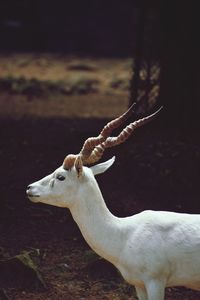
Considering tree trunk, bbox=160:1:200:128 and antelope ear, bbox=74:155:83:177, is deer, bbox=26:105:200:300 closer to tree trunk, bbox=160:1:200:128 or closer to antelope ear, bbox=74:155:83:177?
antelope ear, bbox=74:155:83:177

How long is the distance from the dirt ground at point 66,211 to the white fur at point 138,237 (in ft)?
3.66

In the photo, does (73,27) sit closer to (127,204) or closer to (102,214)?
(127,204)

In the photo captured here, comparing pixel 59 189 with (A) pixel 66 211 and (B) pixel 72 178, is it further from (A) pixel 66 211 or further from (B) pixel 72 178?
(A) pixel 66 211

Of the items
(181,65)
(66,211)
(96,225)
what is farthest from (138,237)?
(181,65)

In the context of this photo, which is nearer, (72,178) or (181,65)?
(72,178)

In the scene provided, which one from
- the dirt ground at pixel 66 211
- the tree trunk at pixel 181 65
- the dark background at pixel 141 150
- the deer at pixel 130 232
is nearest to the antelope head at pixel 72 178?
the deer at pixel 130 232

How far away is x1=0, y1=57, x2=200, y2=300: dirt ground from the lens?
6402mm

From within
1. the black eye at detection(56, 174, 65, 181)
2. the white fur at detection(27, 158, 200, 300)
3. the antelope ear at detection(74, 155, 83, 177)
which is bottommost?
the white fur at detection(27, 158, 200, 300)

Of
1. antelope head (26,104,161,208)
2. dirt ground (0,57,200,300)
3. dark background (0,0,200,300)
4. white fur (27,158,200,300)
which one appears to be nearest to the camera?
white fur (27,158,200,300)

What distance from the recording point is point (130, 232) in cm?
526

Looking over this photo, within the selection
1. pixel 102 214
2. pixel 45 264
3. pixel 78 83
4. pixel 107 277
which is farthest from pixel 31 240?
pixel 78 83

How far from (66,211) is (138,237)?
8.75ft

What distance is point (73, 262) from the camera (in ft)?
22.2

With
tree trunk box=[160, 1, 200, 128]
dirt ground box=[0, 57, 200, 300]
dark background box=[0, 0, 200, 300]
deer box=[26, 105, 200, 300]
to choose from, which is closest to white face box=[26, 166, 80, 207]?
deer box=[26, 105, 200, 300]
